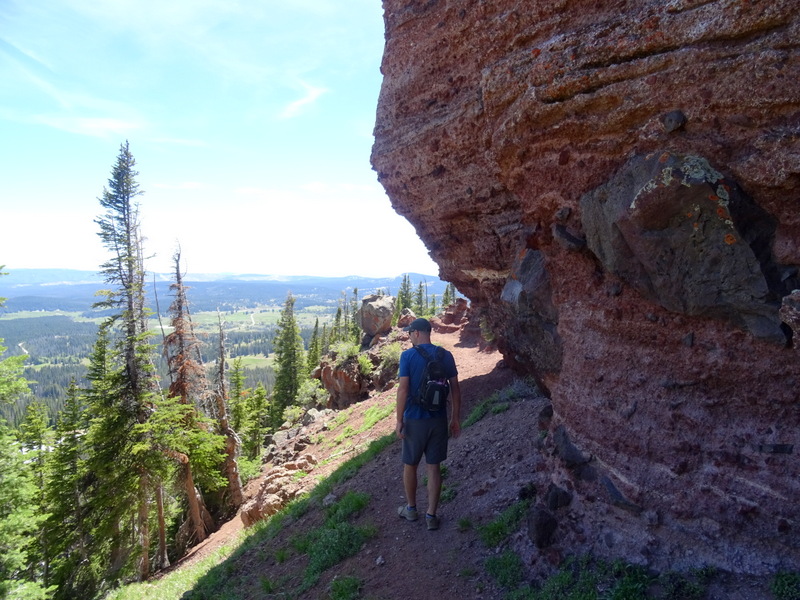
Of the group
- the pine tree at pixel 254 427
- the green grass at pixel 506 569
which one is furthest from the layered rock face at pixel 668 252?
the pine tree at pixel 254 427

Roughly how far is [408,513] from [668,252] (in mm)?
4566

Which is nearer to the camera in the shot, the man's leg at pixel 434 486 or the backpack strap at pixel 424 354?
the backpack strap at pixel 424 354

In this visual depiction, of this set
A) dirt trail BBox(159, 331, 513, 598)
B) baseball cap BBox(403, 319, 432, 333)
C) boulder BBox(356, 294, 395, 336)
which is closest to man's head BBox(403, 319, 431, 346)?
baseball cap BBox(403, 319, 432, 333)

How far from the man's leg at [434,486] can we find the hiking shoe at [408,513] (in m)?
0.37

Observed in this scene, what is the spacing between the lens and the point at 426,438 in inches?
→ 224

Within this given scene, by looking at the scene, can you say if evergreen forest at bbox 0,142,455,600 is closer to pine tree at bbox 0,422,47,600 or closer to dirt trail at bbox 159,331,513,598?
pine tree at bbox 0,422,47,600

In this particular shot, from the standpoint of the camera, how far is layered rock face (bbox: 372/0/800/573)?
145 inches

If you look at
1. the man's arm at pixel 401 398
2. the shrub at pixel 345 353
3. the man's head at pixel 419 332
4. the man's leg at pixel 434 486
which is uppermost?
the man's head at pixel 419 332

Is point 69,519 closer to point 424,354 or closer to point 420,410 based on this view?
point 420,410

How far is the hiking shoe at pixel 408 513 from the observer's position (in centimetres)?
637

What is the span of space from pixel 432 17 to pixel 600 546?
303 inches

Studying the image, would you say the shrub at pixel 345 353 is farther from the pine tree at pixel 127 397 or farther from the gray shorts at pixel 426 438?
the gray shorts at pixel 426 438

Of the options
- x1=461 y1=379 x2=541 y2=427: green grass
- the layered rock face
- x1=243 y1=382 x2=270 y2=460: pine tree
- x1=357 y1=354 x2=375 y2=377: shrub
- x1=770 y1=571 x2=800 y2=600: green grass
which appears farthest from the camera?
x1=243 y1=382 x2=270 y2=460: pine tree

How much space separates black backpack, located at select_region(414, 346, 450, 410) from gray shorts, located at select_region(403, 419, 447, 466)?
232mm
